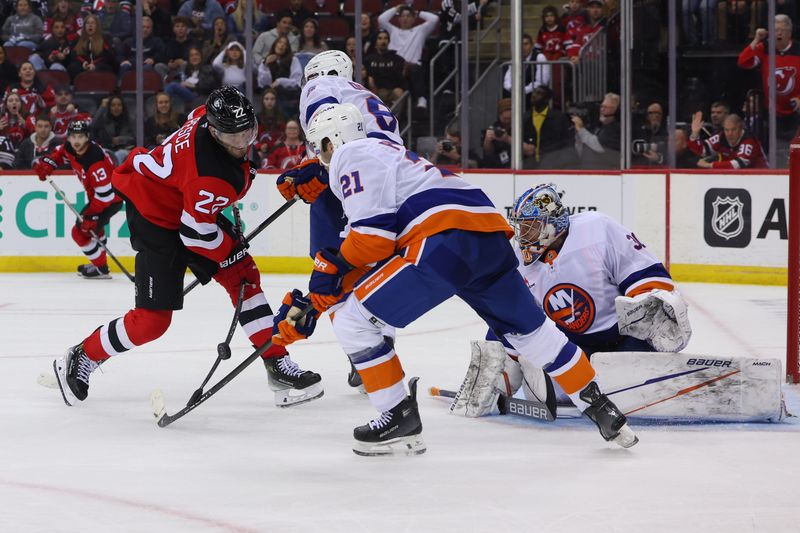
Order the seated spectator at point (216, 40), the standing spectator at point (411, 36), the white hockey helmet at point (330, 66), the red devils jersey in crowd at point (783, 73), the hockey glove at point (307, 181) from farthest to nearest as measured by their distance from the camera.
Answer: the seated spectator at point (216, 40) < the standing spectator at point (411, 36) < the red devils jersey in crowd at point (783, 73) < the white hockey helmet at point (330, 66) < the hockey glove at point (307, 181)

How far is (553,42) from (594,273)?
16.5 feet

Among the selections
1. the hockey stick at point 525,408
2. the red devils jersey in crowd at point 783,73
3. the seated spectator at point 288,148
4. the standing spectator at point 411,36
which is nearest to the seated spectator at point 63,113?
the seated spectator at point 288,148

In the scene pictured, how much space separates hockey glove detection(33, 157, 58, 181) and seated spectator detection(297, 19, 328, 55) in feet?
6.36

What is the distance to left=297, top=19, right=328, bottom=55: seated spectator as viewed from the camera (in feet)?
27.9

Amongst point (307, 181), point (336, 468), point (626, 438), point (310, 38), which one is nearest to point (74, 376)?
point (307, 181)

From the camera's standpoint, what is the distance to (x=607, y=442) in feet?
10.4

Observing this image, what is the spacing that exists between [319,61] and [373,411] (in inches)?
48.1

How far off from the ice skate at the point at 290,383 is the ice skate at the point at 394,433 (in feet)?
2.35

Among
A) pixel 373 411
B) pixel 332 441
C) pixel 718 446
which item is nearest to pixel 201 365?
pixel 373 411

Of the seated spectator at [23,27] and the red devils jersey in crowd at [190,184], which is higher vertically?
the seated spectator at [23,27]

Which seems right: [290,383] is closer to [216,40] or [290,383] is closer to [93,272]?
[93,272]

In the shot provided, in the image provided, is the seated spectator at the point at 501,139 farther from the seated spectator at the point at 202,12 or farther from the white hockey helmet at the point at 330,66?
the white hockey helmet at the point at 330,66

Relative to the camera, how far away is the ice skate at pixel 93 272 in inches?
310

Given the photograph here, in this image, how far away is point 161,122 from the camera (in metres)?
8.36
